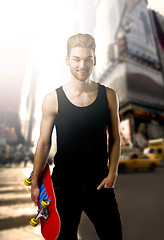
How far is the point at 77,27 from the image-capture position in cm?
221

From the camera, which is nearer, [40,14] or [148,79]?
[40,14]

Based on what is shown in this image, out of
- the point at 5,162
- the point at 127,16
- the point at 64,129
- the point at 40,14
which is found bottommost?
the point at 5,162

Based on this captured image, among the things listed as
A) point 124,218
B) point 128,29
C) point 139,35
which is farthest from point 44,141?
point 139,35

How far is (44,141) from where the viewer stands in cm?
119

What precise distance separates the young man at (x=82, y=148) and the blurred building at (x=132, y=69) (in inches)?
1042

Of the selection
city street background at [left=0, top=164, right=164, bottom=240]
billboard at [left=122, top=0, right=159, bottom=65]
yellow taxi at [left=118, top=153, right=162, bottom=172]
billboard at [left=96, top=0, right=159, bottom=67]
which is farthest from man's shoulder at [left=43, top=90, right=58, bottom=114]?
billboard at [left=122, top=0, right=159, bottom=65]

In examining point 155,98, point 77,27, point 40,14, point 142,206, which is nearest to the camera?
point 77,27

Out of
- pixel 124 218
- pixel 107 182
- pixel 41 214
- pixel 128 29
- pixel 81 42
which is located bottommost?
pixel 124 218

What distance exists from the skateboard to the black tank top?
0.08 meters

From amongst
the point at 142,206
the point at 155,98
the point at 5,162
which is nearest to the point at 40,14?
the point at 142,206

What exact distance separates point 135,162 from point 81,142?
9543 millimetres

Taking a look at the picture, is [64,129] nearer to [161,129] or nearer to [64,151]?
[64,151]

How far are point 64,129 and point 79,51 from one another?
602mm

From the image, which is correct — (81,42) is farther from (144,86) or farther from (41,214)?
(144,86)
